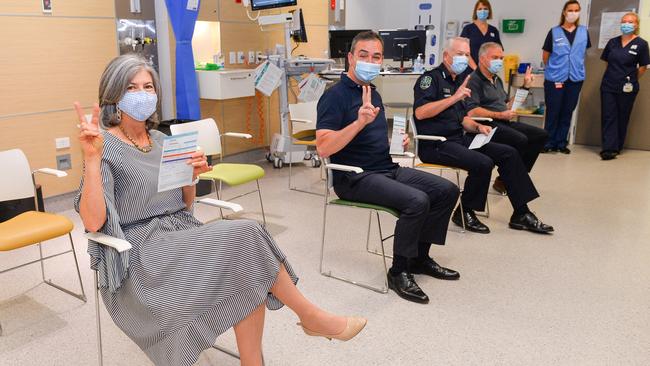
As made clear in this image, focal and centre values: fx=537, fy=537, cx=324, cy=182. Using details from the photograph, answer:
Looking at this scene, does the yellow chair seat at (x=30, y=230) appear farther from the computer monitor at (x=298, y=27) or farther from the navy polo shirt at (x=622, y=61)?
the navy polo shirt at (x=622, y=61)

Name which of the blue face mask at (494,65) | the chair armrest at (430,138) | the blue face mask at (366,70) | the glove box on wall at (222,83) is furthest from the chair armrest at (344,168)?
the glove box on wall at (222,83)

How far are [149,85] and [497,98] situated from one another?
3071 millimetres

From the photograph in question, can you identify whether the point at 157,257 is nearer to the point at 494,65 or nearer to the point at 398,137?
the point at 398,137

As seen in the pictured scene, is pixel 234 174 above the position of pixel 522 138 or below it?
below

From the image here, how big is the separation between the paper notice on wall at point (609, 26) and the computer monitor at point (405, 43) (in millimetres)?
2145

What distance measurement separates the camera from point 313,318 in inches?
80.8

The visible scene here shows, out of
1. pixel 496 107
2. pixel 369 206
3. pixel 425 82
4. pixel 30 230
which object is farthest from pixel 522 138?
pixel 30 230

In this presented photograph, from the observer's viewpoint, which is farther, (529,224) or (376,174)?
(529,224)

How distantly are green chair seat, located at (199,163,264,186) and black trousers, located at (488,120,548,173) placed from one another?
1.95 m

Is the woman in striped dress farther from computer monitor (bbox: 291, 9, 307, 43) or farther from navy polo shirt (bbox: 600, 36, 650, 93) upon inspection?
navy polo shirt (bbox: 600, 36, 650, 93)

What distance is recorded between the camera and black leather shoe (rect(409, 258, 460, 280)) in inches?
121

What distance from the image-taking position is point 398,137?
3.02 metres

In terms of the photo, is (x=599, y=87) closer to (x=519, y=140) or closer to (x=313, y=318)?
(x=519, y=140)

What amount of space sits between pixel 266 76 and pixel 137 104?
136 inches
